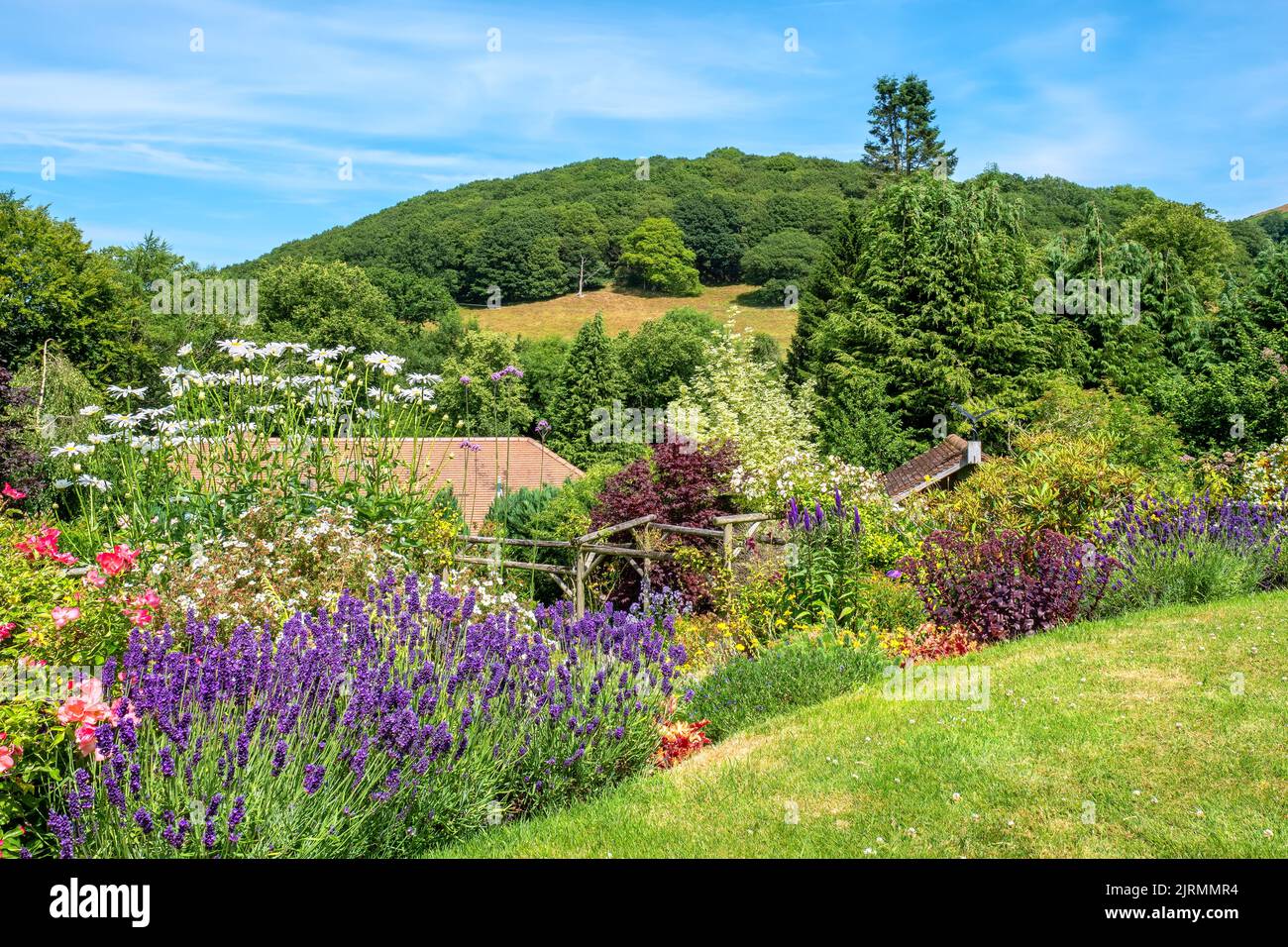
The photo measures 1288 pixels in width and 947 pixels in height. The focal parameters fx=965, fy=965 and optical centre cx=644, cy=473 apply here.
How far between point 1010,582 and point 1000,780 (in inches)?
144

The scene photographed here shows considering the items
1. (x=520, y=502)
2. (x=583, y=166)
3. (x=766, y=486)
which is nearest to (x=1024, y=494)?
(x=766, y=486)

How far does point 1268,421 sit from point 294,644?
2257 centimetres

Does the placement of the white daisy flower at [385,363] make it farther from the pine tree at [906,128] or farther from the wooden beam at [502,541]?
the pine tree at [906,128]

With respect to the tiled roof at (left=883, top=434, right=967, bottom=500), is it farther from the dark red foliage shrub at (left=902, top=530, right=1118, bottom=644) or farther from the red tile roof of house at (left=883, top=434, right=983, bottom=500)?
the dark red foliage shrub at (left=902, top=530, right=1118, bottom=644)

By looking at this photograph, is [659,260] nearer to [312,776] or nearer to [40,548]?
[40,548]

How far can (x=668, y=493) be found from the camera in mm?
13555

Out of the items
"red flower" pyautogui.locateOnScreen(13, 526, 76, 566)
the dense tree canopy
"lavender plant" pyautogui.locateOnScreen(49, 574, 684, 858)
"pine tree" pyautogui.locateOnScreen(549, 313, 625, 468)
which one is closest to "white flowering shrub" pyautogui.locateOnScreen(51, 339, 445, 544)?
"red flower" pyautogui.locateOnScreen(13, 526, 76, 566)

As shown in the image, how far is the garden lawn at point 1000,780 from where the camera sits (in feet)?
13.1

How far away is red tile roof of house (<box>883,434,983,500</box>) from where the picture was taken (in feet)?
53.8

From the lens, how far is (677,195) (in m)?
70.4

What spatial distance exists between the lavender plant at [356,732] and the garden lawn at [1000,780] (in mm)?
255
